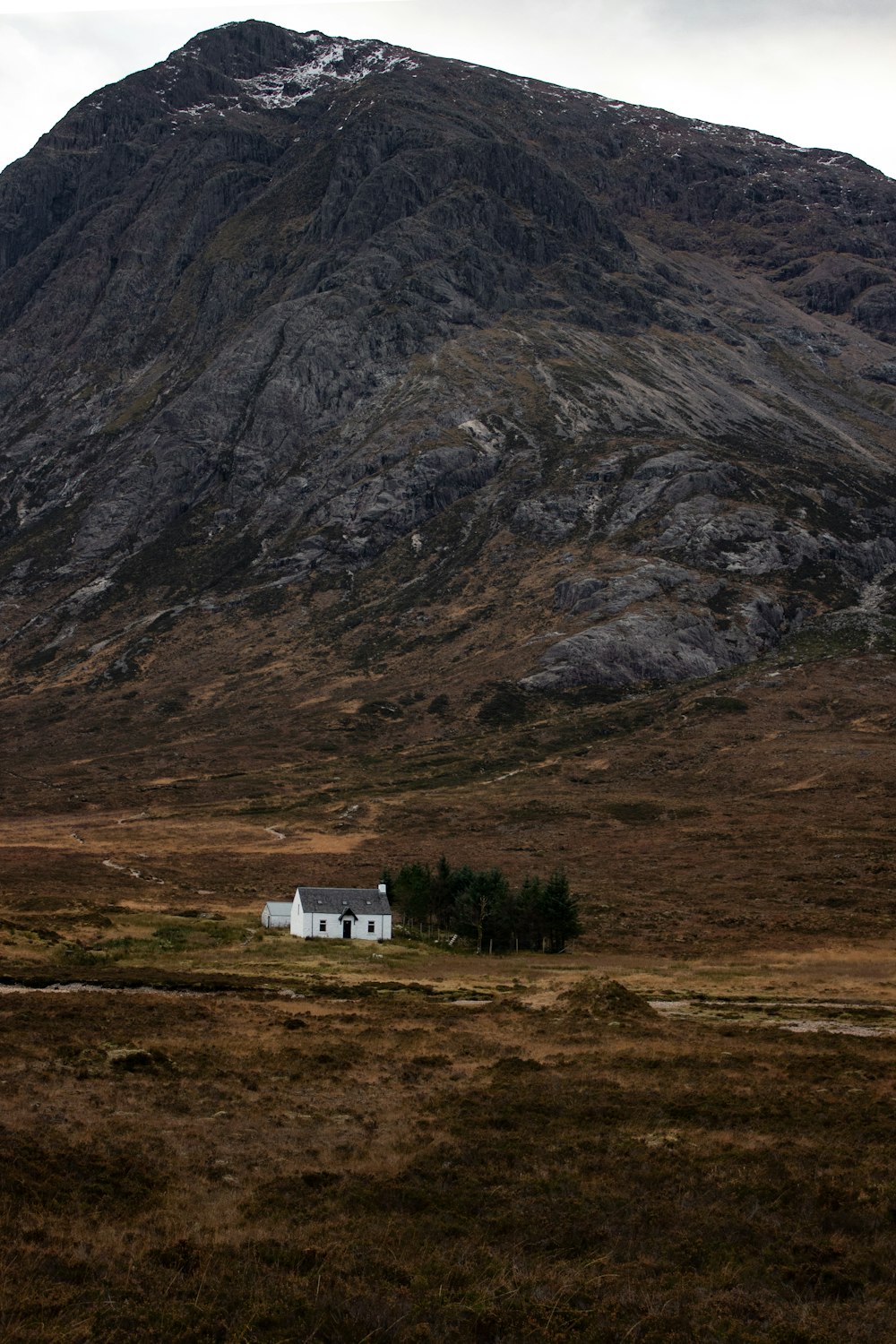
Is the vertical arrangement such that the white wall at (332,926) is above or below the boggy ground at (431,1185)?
below

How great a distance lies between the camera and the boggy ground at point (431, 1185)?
17.3 m

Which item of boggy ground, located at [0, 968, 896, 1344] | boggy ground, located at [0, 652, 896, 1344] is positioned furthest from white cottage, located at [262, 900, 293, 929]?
boggy ground, located at [0, 968, 896, 1344]

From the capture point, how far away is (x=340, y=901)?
8538 centimetres

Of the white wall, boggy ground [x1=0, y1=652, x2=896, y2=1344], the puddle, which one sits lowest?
the white wall

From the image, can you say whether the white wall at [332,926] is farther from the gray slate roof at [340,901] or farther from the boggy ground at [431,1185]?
the boggy ground at [431,1185]

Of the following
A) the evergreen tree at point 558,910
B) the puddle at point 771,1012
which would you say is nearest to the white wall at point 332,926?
the evergreen tree at point 558,910

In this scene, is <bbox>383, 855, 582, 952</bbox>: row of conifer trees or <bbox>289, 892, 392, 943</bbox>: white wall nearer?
<bbox>289, 892, 392, 943</bbox>: white wall

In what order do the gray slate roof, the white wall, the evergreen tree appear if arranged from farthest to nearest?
the evergreen tree
the gray slate roof
the white wall

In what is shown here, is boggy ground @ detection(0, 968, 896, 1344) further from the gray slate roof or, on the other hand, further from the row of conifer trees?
the row of conifer trees

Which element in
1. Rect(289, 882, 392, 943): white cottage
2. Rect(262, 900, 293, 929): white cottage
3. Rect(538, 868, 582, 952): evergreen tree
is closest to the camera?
Rect(289, 882, 392, 943): white cottage

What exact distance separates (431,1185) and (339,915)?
2423 inches

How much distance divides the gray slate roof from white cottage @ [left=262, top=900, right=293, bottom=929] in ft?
10.2

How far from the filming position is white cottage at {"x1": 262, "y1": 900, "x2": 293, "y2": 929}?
8656 centimetres

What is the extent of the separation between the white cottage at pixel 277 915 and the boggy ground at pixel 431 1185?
44396 mm
